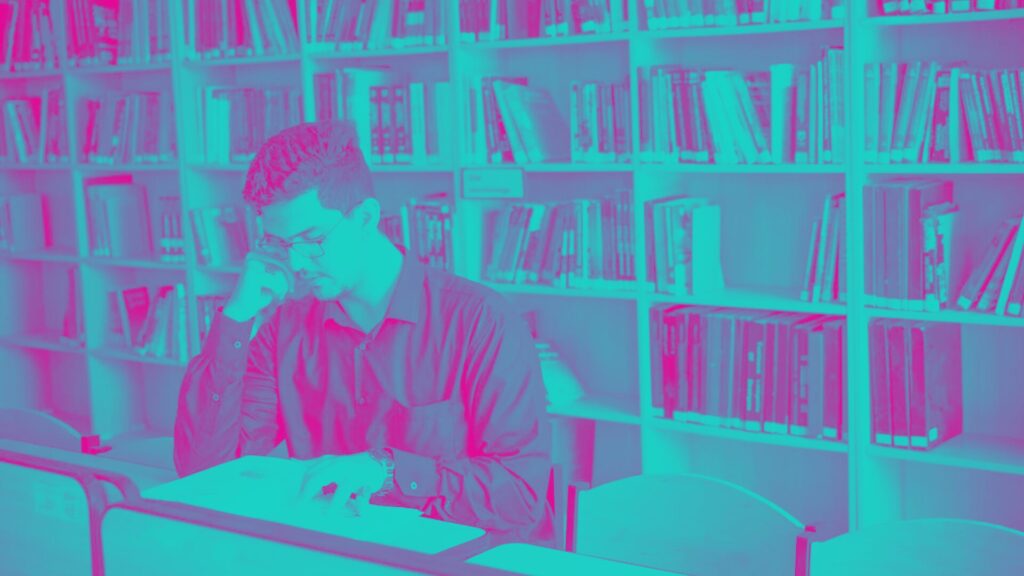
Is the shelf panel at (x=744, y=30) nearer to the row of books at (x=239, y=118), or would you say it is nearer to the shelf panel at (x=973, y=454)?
the shelf panel at (x=973, y=454)

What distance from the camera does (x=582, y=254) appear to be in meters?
3.76

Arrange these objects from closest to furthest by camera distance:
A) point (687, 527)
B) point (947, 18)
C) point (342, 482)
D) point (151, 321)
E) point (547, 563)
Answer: point (547, 563) → point (342, 482) → point (687, 527) → point (947, 18) → point (151, 321)

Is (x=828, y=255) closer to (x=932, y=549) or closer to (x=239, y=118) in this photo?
(x=932, y=549)

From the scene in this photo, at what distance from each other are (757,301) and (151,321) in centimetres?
249

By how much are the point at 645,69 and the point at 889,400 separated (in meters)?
1.10

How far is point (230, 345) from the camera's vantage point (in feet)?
7.55

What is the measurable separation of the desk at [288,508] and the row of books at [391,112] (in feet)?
7.11

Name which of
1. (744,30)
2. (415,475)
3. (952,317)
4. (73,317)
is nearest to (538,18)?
(744,30)

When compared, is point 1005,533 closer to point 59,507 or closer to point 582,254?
point 59,507

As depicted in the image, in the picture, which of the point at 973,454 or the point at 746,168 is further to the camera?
the point at 746,168

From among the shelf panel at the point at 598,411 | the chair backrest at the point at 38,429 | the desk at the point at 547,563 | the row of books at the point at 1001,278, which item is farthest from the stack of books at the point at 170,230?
the desk at the point at 547,563

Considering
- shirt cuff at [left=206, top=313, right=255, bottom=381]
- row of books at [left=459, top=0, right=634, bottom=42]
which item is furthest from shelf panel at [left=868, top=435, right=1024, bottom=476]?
shirt cuff at [left=206, top=313, right=255, bottom=381]

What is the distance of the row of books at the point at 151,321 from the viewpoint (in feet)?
15.6

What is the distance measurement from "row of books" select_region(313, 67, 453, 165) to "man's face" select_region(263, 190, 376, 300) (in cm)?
174
